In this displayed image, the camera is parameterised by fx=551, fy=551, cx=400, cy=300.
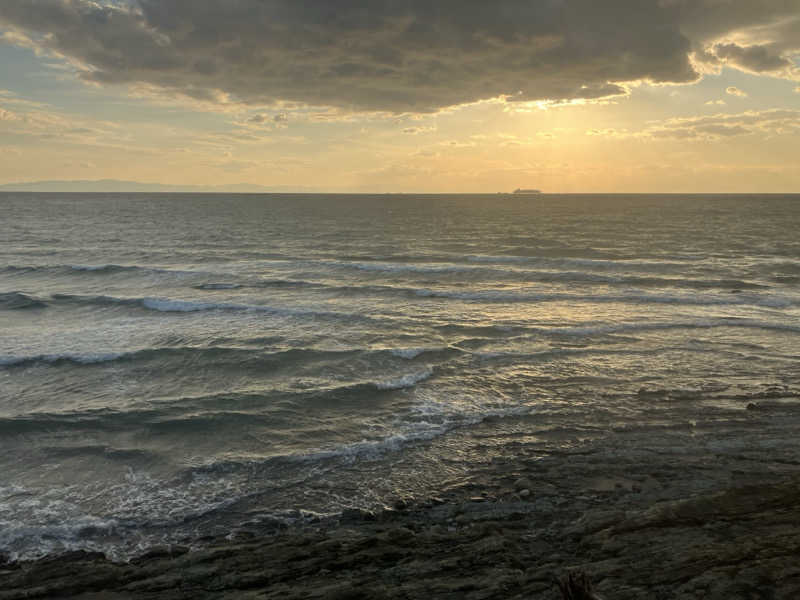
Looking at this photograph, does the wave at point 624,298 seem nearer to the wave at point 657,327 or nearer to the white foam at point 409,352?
the wave at point 657,327

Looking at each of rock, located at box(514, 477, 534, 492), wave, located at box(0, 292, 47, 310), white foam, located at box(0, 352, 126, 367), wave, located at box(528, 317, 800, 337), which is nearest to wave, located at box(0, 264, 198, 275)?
wave, located at box(0, 292, 47, 310)

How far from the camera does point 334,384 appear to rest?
57.7 feet

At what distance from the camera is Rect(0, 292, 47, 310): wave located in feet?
95.6

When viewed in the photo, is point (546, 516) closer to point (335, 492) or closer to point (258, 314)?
point (335, 492)

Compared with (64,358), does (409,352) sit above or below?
above

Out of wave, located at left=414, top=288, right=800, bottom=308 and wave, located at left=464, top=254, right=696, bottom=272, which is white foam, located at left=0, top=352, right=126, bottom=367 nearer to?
wave, located at left=414, top=288, right=800, bottom=308

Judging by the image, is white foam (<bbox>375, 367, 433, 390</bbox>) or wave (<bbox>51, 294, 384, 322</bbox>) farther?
wave (<bbox>51, 294, 384, 322</bbox>)

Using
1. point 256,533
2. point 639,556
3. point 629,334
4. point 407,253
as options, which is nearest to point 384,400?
point 256,533

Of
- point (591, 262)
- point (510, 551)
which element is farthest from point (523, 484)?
point (591, 262)

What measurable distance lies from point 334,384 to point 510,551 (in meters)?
10.1

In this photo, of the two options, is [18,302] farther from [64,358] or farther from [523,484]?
[523,484]

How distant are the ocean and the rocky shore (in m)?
0.72

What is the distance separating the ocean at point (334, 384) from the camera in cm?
1111

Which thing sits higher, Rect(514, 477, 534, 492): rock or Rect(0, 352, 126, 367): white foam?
Rect(514, 477, 534, 492): rock
